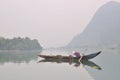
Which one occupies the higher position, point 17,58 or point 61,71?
point 17,58

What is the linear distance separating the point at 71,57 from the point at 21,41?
7268cm

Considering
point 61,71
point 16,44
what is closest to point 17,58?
point 61,71

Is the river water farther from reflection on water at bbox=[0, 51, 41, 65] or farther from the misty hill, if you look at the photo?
the misty hill

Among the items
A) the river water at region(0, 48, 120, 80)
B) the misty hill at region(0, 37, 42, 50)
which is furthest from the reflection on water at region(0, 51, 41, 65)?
the misty hill at region(0, 37, 42, 50)

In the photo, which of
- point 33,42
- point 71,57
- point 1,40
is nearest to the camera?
point 71,57

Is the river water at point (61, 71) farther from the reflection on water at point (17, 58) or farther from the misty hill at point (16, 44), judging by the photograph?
the misty hill at point (16, 44)

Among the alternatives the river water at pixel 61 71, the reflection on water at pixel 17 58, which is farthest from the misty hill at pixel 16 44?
the river water at pixel 61 71

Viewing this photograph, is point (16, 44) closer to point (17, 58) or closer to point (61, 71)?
point (17, 58)

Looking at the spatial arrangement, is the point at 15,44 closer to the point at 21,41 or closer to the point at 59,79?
the point at 21,41

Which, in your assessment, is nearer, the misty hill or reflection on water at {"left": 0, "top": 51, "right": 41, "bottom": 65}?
reflection on water at {"left": 0, "top": 51, "right": 41, "bottom": 65}

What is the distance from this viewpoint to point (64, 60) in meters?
36.8

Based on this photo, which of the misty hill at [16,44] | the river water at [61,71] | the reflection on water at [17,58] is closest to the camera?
the river water at [61,71]

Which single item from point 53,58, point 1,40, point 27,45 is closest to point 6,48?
point 1,40

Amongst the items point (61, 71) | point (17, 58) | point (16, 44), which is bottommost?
point (61, 71)
